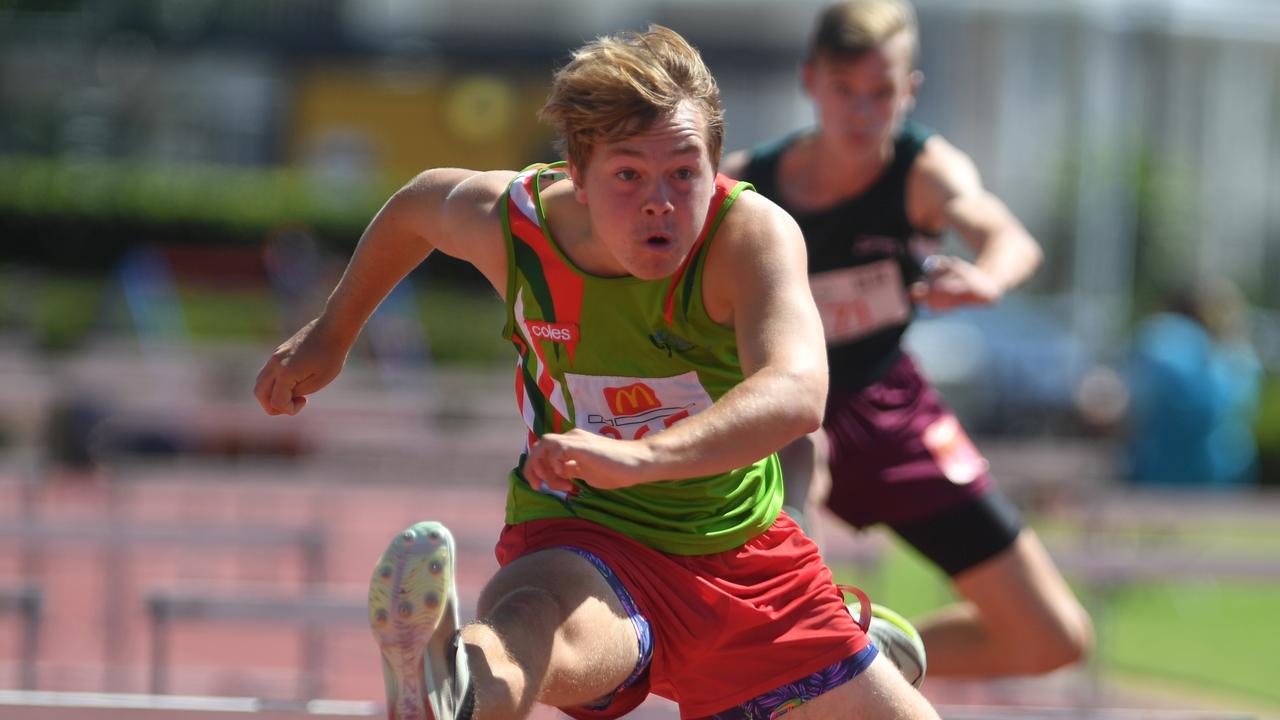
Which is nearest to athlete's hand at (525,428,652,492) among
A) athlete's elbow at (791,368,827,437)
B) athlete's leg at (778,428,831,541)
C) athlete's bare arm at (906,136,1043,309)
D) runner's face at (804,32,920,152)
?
athlete's elbow at (791,368,827,437)

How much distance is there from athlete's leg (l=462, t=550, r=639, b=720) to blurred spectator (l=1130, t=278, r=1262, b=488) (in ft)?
27.8

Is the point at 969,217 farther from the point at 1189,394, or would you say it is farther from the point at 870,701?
the point at 1189,394

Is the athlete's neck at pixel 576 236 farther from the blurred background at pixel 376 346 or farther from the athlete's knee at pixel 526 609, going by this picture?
the athlete's knee at pixel 526 609

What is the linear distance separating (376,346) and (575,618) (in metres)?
17.2

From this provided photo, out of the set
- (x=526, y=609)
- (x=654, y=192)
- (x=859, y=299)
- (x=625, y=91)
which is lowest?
(x=526, y=609)

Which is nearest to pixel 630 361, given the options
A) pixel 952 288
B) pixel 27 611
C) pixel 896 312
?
pixel 952 288

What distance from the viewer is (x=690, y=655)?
3.02 metres

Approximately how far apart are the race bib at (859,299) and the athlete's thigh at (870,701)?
1.46m

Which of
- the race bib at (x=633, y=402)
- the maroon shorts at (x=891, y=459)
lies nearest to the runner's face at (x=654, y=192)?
the race bib at (x=633, y=402)

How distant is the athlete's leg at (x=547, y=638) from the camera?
2.69 meters

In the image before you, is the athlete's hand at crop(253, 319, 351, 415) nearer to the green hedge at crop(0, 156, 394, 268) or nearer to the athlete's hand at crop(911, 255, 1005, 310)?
the athlete's hand at crop(911, 255, 1005, 310)

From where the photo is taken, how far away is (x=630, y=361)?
304 centimetres

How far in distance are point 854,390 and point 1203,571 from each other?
7.79 feet

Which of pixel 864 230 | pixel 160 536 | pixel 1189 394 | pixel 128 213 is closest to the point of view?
pixel 864 230
